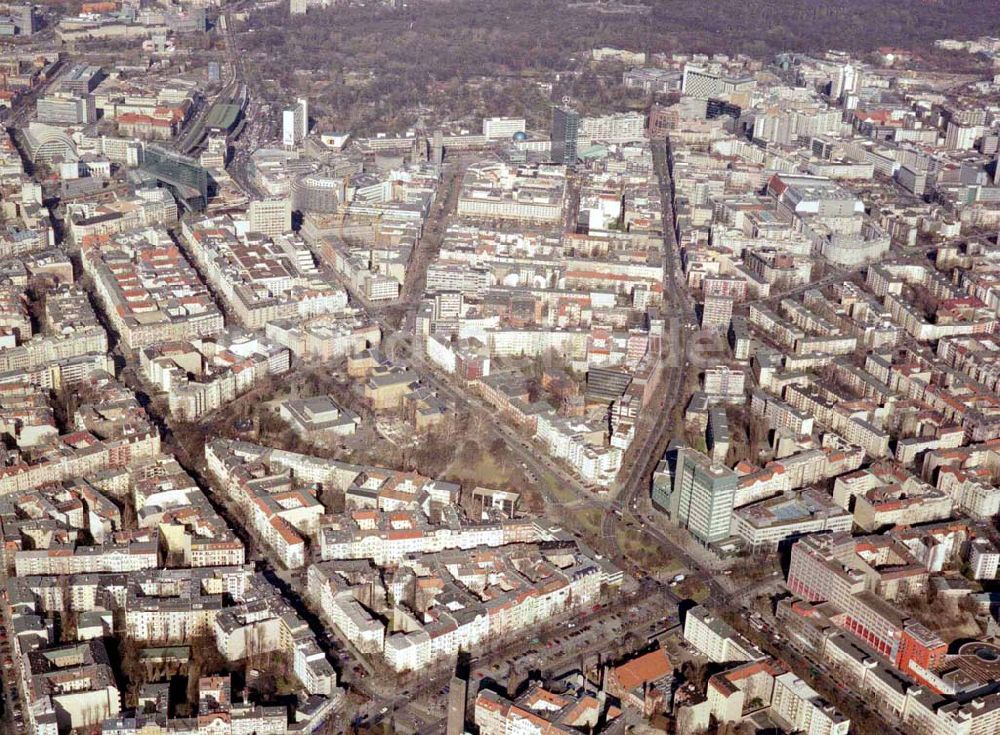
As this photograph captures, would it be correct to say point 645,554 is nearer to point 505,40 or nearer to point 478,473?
point 478,473

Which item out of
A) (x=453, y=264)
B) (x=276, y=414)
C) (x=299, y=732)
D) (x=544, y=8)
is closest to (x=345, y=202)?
(x=453, y=264)

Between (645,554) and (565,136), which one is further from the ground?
(565,136)

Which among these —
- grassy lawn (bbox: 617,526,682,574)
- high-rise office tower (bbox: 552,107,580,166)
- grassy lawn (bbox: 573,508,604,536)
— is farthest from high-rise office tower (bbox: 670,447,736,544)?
high-rise office tower (bbox: 552,107,580,166)

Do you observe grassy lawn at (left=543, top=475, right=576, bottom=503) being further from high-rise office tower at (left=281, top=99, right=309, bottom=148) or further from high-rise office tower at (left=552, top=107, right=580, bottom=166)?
high-rise office tower at (left=281, top=99, right=309, bottom=148)

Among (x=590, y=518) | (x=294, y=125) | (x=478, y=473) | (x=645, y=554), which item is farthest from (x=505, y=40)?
(x=645, y=554)

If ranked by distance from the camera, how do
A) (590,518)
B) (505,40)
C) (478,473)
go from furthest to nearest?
(505,40) < (478,473) < (590,518)

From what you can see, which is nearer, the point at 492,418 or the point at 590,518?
the point at 590,518

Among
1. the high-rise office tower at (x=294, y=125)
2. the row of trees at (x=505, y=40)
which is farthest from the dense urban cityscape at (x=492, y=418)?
the row of trees at (x=505, y=40)

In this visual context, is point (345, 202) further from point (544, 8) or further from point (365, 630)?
point (544, 8)
